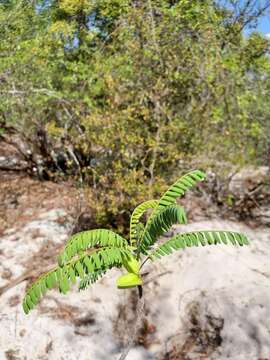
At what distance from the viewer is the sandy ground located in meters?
5.47

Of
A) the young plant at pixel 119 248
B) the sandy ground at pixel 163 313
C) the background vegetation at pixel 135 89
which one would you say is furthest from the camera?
the background vegetation at pixel 135 89

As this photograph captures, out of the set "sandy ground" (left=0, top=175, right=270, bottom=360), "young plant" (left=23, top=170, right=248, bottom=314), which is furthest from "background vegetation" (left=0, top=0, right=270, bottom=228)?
"young plant" (left=23, top=170, right=248, bottom=314)

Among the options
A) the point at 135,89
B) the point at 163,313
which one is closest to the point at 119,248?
the point at 163,313

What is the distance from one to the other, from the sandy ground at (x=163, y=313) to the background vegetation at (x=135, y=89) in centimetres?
135

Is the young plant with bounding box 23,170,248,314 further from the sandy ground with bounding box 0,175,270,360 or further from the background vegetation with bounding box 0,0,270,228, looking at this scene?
the background vegetation with bounding box 0,0,270,228

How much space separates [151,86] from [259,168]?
9.60 ft

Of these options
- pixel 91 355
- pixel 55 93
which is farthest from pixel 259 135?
pixel 91 355

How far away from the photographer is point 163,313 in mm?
6133

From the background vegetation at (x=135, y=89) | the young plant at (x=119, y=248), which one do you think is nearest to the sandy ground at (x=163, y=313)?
the background vegetation at (x=135, y=89)

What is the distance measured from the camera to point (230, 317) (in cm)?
566

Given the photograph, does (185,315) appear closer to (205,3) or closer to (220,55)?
(220,55)

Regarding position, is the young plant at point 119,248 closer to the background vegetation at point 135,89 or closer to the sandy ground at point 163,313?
the sandy ground at point 163,313

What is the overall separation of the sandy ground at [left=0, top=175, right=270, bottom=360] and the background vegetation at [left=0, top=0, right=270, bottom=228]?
135 cm

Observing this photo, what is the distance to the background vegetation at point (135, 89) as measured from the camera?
7598 millimetres
